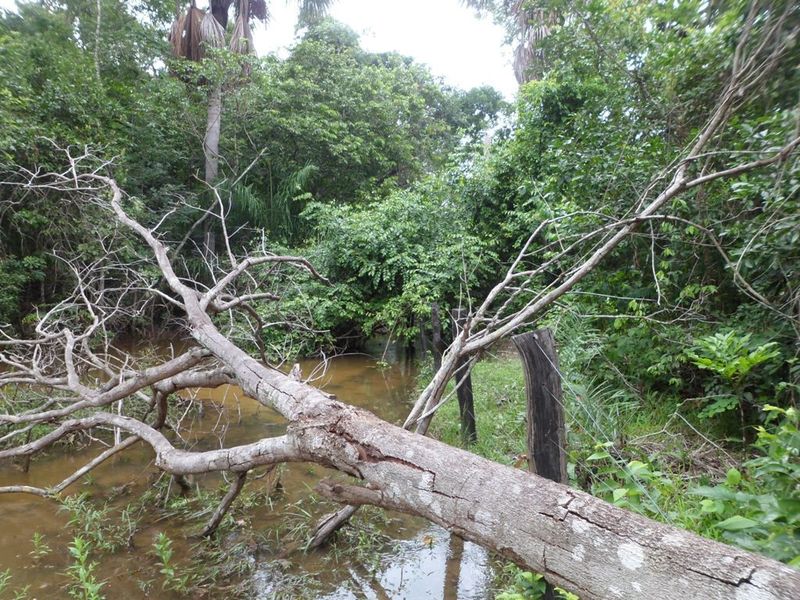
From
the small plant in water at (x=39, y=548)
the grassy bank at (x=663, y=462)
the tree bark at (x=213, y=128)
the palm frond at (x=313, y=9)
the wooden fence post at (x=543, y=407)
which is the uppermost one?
the palm frond at (x=313, y=9)

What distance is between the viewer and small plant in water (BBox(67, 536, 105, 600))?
2617 mm

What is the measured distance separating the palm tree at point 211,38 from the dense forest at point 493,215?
0.07 meters

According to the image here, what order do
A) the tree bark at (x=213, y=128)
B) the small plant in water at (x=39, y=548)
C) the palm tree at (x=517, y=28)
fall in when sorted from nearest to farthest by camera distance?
the small plant in water at (x=39, y=548) → the palm tree at (x=517, y=28) → the tree bark at (x=213, y=128)

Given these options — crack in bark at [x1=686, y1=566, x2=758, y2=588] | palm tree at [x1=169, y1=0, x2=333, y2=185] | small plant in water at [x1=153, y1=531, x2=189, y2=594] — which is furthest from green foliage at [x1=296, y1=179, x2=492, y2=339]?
crack in bark at [x1=686, y1=566, x2=758, y2=588]

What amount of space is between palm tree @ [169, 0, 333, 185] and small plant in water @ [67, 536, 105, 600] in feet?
28.8

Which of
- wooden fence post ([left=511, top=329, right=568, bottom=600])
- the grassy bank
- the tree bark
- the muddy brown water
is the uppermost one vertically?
the tree bark

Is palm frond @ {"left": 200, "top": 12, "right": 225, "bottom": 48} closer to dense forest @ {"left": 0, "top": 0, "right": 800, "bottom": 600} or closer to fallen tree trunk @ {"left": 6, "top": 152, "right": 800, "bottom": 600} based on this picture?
dense forest @ {"left": 0, "top": 0, "right": 800, "bottom": 600}

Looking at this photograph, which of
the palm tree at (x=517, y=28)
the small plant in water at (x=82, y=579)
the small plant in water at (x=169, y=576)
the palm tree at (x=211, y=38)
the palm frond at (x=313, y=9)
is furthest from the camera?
the palm frond at (x=313, y=9)

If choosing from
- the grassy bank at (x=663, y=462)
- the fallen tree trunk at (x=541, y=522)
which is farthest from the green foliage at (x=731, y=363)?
the fallen tree trunk at (x=541, y=522)

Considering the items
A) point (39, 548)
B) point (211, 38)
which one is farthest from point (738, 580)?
point (211, 38)

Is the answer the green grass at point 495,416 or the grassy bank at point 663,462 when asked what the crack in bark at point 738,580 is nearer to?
the grassy bank at point 663,462

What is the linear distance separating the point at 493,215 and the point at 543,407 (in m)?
7.41

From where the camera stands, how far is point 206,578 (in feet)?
9.95

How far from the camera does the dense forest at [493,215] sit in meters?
2.75
